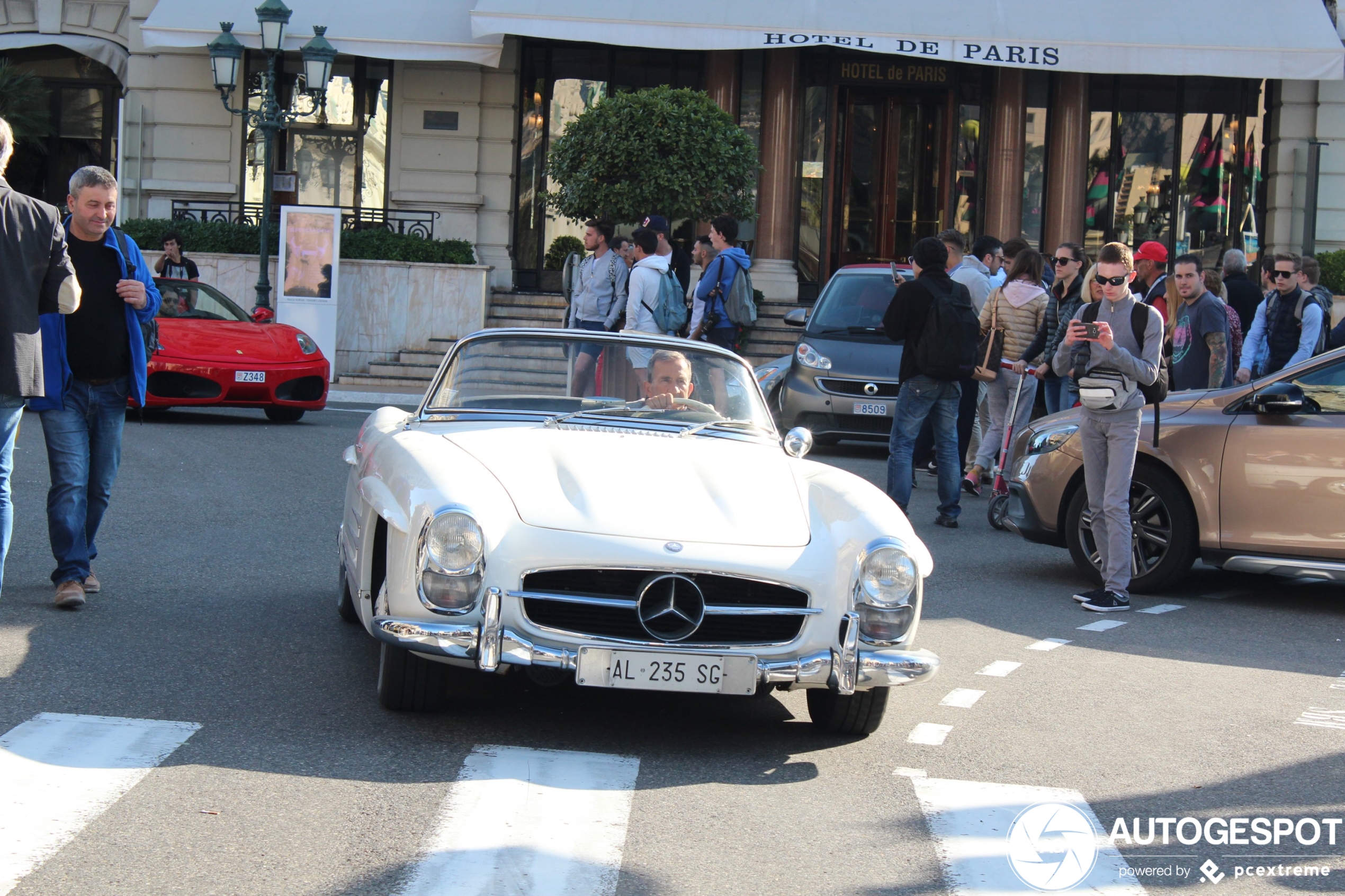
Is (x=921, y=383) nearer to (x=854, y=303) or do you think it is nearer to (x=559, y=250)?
(x=854, y=303)

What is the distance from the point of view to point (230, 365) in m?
14.3

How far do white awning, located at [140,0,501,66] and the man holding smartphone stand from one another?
49.2 ft

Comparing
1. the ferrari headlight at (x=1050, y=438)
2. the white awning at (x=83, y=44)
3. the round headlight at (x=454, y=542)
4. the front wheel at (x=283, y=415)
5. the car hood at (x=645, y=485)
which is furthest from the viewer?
the white awning at (x=83, y=44)

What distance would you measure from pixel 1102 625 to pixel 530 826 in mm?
4215

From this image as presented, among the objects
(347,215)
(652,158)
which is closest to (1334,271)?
(652,158)

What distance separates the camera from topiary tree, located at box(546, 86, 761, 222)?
19.9 m

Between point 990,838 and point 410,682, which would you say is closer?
point 990,838

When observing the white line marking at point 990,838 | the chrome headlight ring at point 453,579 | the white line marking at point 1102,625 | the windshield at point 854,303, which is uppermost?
the windshield at point 854,303

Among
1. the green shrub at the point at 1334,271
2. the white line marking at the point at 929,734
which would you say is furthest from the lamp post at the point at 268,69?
the white line marking at the point at 929,734

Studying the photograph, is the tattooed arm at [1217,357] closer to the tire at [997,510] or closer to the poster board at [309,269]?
the tire at [997,510]

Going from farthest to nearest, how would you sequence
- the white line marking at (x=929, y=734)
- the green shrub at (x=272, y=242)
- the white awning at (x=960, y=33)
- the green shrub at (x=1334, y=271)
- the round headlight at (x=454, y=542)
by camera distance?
1. the green shrub at (x=1334, y=271)
2. the green shrub at (x=272, y=242)
3. the white awning at (x=960, y=33)
4. the white line marking at (x=929, y=734)
5. the round headlight at (x=454, y=542)

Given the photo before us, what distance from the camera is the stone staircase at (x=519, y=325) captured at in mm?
20688

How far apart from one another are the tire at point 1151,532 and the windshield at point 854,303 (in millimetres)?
5693

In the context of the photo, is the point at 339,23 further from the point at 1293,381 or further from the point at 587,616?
the point at 587,616
